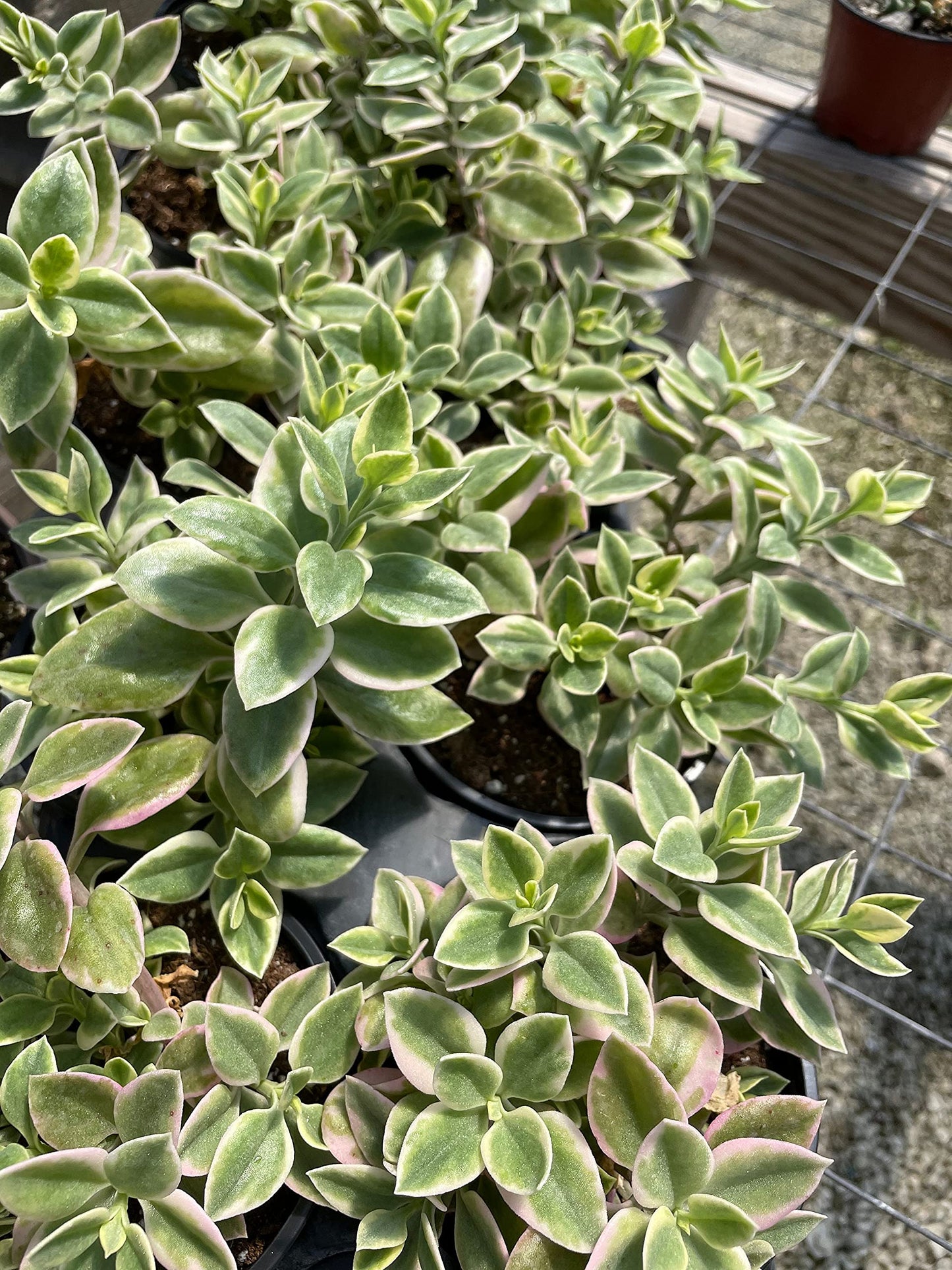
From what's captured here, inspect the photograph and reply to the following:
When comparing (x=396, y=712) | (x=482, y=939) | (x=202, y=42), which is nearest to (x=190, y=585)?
(x=396, y=712)

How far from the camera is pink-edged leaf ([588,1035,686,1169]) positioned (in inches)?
23.0

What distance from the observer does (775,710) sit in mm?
792

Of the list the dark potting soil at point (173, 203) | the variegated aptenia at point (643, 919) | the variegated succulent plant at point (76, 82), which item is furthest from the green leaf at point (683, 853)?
the dark potting soil at point (173, 203)

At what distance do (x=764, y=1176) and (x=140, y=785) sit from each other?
44 centimetres

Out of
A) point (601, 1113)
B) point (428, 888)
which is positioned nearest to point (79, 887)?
point (428, 888)

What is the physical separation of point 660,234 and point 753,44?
46.7 inches

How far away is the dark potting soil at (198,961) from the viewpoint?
75 centimetres

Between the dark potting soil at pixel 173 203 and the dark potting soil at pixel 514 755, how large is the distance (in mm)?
576

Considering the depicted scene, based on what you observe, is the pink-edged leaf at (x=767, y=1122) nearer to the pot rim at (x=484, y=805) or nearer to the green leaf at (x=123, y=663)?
the pot rim at (x=484, y=805)

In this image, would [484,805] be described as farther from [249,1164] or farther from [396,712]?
[249,1164]

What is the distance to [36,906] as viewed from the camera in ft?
1.98

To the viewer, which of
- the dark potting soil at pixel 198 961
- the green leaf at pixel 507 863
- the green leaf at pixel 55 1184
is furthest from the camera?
the dark potting soil at pixel 198 961

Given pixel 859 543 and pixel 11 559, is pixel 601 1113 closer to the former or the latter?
pixel 859 543

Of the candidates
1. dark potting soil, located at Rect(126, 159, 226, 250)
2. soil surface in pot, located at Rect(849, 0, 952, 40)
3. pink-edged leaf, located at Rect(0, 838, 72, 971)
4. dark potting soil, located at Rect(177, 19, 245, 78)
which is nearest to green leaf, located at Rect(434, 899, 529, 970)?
pink-edged leaf, located at Rect(0, 838, 72, 971)
